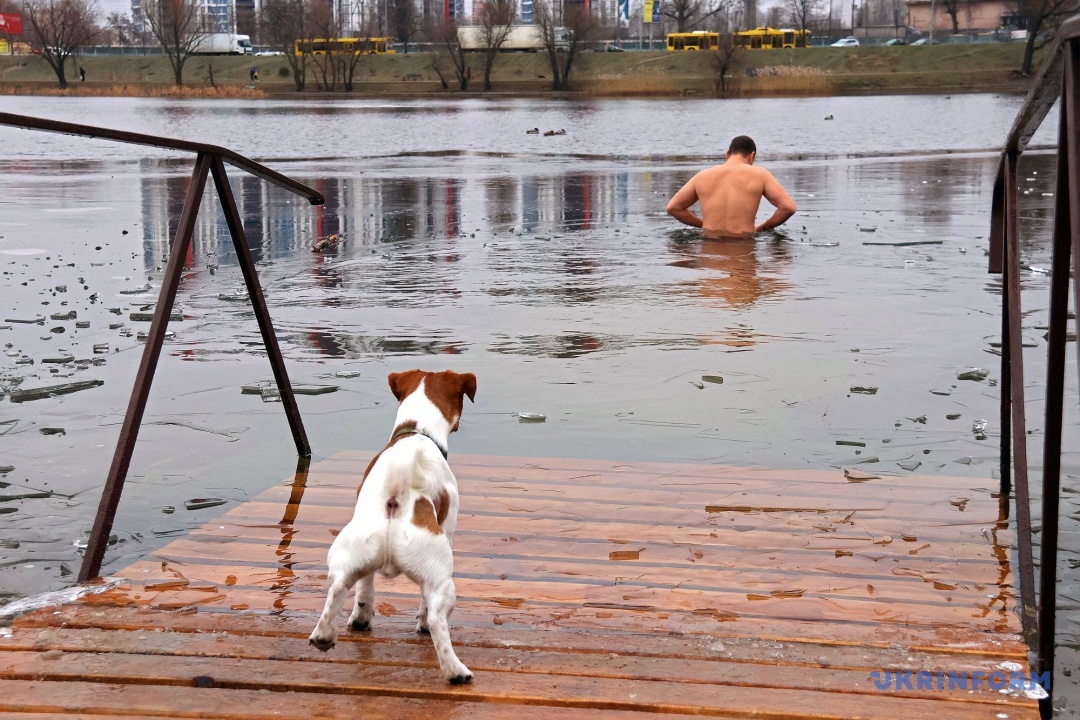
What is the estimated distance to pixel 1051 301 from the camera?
10.9ft

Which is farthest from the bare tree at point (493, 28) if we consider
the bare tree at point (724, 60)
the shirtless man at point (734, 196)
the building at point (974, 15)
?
the shirtless man at point (734, 196)

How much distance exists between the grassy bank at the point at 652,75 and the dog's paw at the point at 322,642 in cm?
6959

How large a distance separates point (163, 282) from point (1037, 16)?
8241cm

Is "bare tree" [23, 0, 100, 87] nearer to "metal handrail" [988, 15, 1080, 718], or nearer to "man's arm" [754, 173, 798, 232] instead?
"man's arm" [754, 173, 798, 232]

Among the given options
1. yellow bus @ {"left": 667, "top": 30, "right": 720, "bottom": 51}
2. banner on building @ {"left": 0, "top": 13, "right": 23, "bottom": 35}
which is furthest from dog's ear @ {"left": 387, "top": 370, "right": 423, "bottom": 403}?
banner on building @ {"left": 0, "top": 13, "right": 23, "bottom": 35}

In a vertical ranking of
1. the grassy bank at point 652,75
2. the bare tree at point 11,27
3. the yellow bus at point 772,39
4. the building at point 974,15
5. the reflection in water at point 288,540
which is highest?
the building at point 974,15

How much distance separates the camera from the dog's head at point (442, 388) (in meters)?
3.80

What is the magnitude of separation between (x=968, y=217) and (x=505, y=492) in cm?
1199

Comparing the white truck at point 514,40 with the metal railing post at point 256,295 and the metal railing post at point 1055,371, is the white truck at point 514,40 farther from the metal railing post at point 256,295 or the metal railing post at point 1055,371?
the metal railing post at point 1055,371

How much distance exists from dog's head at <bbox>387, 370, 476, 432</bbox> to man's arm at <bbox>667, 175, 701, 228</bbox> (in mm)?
9898

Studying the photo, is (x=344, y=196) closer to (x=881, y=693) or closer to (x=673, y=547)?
(x=673, y=547)

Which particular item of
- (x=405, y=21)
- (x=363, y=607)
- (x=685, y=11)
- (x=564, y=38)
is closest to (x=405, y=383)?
(x=363, y=607)

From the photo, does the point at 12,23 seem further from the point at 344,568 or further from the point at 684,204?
the point at 344,568

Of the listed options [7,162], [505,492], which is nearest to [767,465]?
[505,492]
